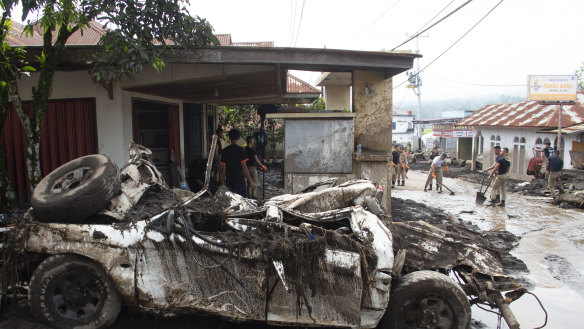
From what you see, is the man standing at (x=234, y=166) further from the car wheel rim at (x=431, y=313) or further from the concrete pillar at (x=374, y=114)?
the car wheel rim at (x=431, y=313)

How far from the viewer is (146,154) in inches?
221

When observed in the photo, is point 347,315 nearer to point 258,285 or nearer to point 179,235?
Result: point 258,285

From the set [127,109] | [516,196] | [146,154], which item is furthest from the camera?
[516,196]

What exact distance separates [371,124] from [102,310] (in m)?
6.42

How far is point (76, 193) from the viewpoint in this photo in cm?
402

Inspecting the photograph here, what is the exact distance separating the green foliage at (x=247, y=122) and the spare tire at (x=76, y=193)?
664 inches

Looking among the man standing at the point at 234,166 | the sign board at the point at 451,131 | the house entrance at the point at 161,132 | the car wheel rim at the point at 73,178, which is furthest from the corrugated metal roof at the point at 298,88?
the sign board at the point at 451,131

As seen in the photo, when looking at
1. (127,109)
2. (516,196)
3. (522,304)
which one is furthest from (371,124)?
(516,196)

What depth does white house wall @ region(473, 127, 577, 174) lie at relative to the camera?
18.0m

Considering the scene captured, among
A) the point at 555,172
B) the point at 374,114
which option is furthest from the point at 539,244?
the point at 555,172

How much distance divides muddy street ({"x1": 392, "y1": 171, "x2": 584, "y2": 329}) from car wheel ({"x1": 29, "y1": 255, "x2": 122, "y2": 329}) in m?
4.16

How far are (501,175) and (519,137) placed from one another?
11.2 metres

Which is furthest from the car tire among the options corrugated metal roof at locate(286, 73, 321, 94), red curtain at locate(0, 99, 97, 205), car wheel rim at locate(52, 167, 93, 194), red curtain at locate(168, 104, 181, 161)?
corrugated metal roof at locate(286, 73, 321, 94)

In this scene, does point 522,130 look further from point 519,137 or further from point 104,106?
point 104,106
